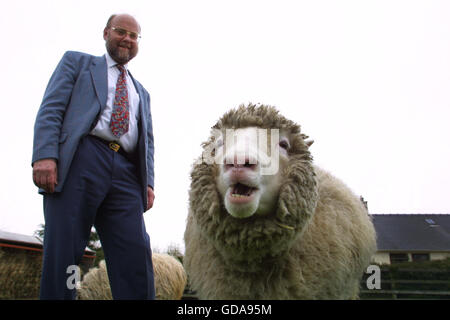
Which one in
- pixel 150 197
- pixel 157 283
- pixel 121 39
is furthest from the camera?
pixel 157 283

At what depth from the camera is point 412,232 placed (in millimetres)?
19500

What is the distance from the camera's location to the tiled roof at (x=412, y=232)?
57.3 ft

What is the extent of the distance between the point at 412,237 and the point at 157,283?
18952mm

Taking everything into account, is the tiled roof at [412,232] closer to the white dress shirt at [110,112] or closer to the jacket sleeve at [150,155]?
the jacket sleeve at [150,155]

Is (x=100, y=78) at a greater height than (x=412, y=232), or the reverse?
(x=100, y=78)

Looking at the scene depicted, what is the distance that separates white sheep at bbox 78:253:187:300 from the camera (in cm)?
487

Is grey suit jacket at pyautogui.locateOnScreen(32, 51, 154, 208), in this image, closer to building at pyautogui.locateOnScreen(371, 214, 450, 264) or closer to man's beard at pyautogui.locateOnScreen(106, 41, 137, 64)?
man's beard at pyautogui.locateOnScreen(106, 41, 137, 64)

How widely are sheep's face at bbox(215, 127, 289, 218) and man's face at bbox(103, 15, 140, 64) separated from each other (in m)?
0.94

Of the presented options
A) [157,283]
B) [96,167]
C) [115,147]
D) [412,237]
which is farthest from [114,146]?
[412,237]

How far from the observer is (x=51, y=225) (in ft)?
5.51

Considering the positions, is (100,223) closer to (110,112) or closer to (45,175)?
(45,175)

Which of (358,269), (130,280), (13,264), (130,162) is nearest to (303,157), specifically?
(358,269)
